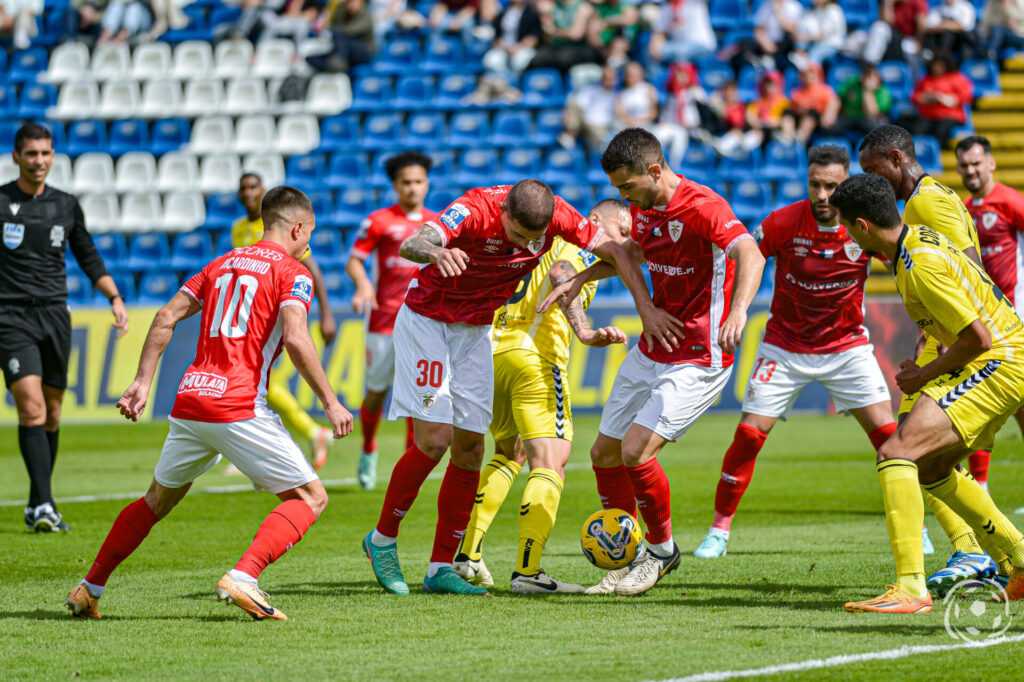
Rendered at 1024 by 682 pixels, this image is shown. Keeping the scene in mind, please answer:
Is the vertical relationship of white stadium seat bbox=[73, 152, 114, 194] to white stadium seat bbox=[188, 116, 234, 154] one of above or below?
below

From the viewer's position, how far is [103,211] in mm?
22000

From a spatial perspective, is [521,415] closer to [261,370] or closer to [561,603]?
[561,603]

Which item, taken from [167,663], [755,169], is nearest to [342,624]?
[167,663]

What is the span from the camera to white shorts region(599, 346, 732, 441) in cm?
671

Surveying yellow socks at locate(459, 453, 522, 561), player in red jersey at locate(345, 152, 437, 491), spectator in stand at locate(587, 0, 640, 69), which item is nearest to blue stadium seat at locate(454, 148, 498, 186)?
spectator in stand at locate(587, 0, 640, 69)

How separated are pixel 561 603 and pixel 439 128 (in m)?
16.4

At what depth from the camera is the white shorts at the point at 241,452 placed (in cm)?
583

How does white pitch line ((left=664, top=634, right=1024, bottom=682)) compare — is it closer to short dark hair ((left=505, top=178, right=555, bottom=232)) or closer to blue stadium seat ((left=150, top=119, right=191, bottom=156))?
short dark hair ((left=505, top=178, right=555, bottom=232))

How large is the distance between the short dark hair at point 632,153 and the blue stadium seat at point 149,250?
1564 cm

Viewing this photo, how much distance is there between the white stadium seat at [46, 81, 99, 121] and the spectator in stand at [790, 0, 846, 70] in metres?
12.7

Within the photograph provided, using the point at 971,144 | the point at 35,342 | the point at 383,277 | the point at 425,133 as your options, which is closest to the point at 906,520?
the point at 971,144

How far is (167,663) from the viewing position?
4.99 meters

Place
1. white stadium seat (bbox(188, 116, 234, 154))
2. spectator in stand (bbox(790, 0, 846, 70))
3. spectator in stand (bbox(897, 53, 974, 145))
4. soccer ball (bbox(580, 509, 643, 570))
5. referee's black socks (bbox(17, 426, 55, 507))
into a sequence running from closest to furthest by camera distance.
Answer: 1. soccer ball (bbox(580, 509, 643, 570))
2. referee's black socks (bbox(17, 426, 55, 507))
3. spectator in stand (bbox(897, 53, 974, 145))
4. spectator in stand (bbox(790, 0, 846, 70))
5. white stadium seat (bbox(188, 116, 234, 154))

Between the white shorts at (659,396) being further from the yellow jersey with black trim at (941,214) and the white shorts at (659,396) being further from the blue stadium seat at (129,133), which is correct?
the blue stadium seat at (129,133)
